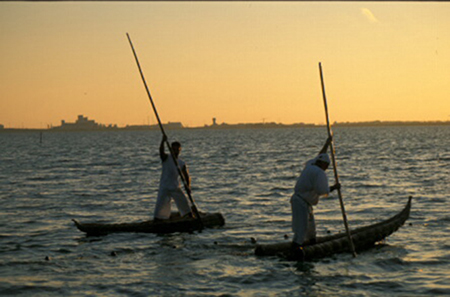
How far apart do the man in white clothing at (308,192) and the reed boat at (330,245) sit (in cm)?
22

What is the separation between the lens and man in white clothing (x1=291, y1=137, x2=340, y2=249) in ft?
39.0

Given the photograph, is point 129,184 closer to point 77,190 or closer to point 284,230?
point 77,190

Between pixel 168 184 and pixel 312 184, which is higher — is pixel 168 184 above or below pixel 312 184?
below

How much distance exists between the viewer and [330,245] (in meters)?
13.0

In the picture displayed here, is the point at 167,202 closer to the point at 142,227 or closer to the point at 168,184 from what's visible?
the point at 168,184

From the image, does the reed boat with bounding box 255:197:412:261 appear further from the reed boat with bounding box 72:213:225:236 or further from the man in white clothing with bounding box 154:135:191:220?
the man in white clothing with bounding box 154:135:191:220

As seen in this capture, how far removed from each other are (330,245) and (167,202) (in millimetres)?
4934

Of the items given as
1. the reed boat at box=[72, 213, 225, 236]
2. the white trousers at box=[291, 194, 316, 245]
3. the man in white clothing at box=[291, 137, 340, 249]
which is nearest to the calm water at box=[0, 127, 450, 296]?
the reed boat at box=[72, 213, 225, 236]

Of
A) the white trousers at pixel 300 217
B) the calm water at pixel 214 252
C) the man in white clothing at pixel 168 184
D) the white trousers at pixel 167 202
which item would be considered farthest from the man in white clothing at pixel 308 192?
the white trousers at pixel 167 202

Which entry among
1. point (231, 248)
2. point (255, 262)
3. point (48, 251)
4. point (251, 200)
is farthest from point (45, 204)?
point (255, 262)

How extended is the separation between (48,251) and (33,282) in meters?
2.97

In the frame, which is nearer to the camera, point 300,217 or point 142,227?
point 300,217

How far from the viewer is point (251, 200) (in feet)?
81.6

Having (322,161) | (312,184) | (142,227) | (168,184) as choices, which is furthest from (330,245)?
(142,227)
